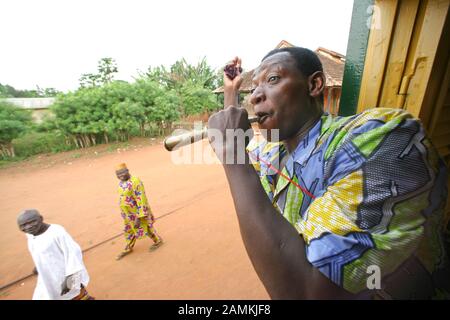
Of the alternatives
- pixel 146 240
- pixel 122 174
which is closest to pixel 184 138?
pixel 122 174

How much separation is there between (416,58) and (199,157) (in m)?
10.1

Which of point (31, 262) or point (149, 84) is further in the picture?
point (149, 84)

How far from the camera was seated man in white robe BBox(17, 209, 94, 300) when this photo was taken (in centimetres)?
275

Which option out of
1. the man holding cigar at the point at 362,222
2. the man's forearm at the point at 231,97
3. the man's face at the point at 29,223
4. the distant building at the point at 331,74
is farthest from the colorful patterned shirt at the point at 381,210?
the distant building at the point at 331,74

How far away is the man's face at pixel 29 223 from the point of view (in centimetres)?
284

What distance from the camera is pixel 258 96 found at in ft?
4.12

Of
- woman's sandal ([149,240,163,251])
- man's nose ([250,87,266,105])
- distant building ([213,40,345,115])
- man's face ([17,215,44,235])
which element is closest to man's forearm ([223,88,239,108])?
man's nose ([250,87,266,105])

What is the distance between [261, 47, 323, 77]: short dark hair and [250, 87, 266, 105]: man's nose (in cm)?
23

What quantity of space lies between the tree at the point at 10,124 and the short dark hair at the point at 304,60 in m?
A: 15.5

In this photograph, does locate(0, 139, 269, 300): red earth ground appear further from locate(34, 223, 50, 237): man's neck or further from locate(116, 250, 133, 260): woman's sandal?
locate(34, 223, 50, 237): man's neck

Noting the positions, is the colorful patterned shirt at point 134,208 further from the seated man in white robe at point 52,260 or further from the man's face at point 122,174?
the seated man in white robe at point 52,260
